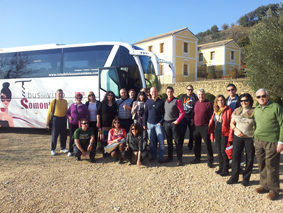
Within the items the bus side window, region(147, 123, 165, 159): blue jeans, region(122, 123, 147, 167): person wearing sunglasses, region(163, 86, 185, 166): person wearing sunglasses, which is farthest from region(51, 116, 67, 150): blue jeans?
region(163, 86, 185, 166): person wearing sunglasses

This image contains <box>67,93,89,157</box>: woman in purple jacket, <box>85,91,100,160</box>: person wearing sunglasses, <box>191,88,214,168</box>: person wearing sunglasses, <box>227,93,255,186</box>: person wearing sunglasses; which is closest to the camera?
<box>227,93,255,186</box>: person wearing sunglasses

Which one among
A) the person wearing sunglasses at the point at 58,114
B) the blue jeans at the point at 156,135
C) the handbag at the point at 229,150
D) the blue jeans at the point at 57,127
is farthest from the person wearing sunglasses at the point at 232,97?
the blue jeans at the point at 57,127

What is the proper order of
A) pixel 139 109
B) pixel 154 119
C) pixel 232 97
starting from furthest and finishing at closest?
pixel 139 109
pixel 154 119
pixel 232 97

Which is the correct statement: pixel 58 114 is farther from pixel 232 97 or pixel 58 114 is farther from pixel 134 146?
pixel 232 97

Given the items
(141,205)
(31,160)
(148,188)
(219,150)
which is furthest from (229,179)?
(31,160)

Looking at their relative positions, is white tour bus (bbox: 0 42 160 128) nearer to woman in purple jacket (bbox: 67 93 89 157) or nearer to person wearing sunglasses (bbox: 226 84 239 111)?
woman in purple jacket (bbox: 67 93 89 157)

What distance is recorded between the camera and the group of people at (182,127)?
363cm

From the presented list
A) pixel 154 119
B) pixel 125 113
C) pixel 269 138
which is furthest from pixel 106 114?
pixel 269 138

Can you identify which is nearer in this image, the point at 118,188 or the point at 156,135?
the point at 118,188

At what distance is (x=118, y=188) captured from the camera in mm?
4090

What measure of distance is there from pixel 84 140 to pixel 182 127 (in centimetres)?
276

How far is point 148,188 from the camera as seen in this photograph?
13.4 feet

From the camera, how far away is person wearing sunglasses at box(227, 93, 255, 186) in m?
3.98

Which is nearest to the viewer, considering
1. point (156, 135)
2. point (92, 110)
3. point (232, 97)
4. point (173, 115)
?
point (232, 97)
